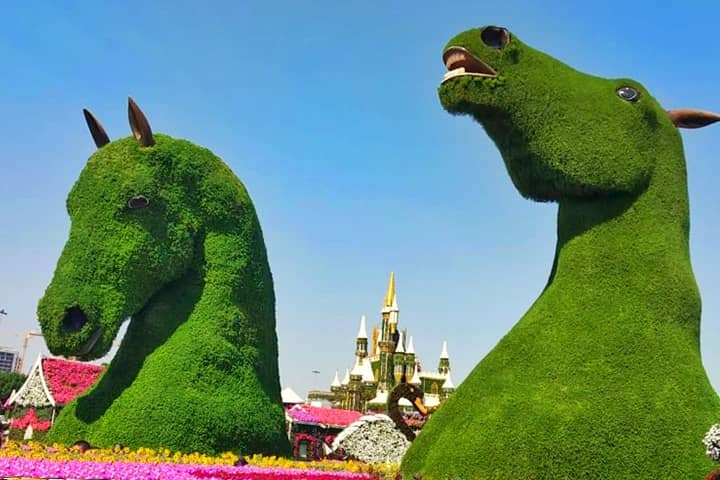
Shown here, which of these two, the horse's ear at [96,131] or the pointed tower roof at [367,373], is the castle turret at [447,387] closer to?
the pointed tower roof at [367,373]

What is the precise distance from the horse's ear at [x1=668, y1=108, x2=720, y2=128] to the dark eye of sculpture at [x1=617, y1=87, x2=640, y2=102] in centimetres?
86

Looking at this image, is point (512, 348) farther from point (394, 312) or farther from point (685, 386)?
point (394, 312)

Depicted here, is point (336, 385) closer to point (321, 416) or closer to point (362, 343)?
point (362, 343)

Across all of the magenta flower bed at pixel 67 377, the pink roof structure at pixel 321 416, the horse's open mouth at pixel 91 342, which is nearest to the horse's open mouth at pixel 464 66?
the horse's open mouth at pixel 91 342

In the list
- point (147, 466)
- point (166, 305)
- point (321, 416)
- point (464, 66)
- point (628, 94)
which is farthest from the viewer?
point (321, 416)

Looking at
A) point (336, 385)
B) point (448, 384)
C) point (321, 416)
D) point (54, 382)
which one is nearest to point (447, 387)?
point (448, 384)

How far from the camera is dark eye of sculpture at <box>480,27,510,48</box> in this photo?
8.01m

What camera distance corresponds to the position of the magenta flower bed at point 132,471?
6199mm

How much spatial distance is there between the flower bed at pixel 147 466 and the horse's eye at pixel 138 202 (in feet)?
10.9

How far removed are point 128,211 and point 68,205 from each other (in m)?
1.13

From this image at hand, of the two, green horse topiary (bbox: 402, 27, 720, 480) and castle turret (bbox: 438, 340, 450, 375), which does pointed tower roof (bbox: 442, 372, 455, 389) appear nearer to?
castle turret (bbox: 438, 340, 450, 375)

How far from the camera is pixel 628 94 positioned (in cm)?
822

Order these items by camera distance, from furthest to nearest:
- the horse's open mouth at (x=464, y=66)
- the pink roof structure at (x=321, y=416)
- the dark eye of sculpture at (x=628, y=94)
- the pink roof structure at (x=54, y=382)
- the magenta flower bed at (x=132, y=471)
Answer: the pink roof structure at (x=321, y=416) → the pink roof structure at (x=54, y=382) → the dark eye of sculpture at (x=628, y=94) → the horse's open mouth at (x=464, y=66) → the magenta flower bed at (x=132, y=471)

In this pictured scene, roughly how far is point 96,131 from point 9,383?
46.4 metres
